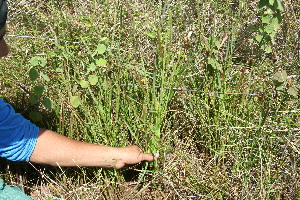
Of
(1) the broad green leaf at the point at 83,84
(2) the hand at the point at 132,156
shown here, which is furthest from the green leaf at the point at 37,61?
(2) the hand at the point at 132,156

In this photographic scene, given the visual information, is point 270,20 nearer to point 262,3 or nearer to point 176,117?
point 262,3

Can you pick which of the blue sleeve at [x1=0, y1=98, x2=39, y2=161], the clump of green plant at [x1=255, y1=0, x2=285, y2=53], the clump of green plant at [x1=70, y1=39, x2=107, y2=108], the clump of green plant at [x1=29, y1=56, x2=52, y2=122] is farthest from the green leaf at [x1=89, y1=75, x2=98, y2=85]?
the clump of green plant at [x1=255, y1=0, x2=285, y2=53]

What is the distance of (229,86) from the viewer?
1.99 meters

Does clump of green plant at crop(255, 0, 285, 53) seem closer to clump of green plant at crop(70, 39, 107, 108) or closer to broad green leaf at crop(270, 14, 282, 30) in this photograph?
broad green leaf at crop(270, 14, 282, 30)

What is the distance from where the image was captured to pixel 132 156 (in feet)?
5.80

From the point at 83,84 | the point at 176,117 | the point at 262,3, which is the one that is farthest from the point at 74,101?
the point at 262,3

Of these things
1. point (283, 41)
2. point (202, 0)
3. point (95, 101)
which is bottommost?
point (95, 101)

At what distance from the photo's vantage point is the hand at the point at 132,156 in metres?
1.76

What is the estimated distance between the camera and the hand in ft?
5.77

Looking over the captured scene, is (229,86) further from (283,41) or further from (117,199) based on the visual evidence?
(117,199)

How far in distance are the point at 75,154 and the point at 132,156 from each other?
0.23 m

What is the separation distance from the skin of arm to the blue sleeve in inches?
1.2

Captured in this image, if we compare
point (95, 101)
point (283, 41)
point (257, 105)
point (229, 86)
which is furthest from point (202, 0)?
point (95, 101)

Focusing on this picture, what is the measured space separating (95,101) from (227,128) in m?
0.55
